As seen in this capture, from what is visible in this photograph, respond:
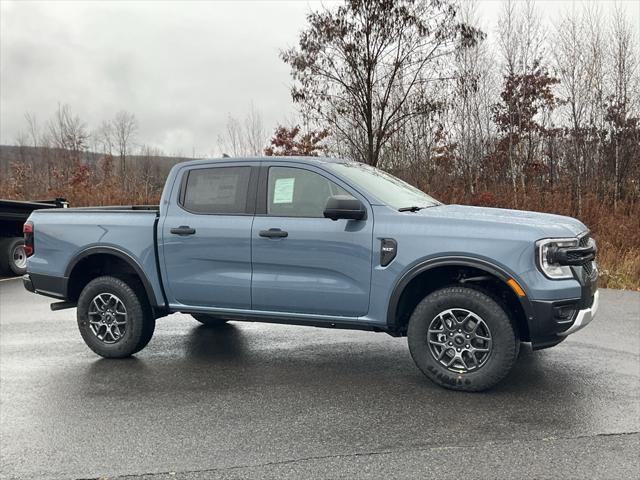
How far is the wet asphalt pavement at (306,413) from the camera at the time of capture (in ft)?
11.3

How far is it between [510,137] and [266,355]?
717 inches

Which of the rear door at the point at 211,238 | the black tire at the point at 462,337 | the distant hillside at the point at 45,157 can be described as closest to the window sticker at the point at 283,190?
the rear door at the point at 211,238

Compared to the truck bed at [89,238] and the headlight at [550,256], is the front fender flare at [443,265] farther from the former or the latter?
the truck bed at [89,238]

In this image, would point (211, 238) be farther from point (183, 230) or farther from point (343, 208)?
point (343, 208)

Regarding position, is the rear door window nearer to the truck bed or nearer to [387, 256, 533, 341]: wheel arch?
[387, 256, 533, 341]: wheel arch

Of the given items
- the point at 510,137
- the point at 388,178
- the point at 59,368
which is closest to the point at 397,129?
the point at 510,137

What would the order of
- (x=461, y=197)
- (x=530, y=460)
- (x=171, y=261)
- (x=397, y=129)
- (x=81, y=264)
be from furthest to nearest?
(x=397, y=129), (x=461, y=197), (x=81, y=264), (x=171, y=261), (x=530, y=460)

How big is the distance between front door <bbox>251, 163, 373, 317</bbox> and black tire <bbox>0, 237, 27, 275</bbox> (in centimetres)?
917

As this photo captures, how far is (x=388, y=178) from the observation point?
5902 millimetres

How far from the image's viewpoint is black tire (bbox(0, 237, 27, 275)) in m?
12.5

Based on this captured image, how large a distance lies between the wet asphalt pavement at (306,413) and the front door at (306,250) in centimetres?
67

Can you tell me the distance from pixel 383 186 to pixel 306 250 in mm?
996

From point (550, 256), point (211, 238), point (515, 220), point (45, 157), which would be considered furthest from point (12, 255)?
point (45, 157)

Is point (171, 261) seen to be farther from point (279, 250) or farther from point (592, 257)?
point (592, 257)
